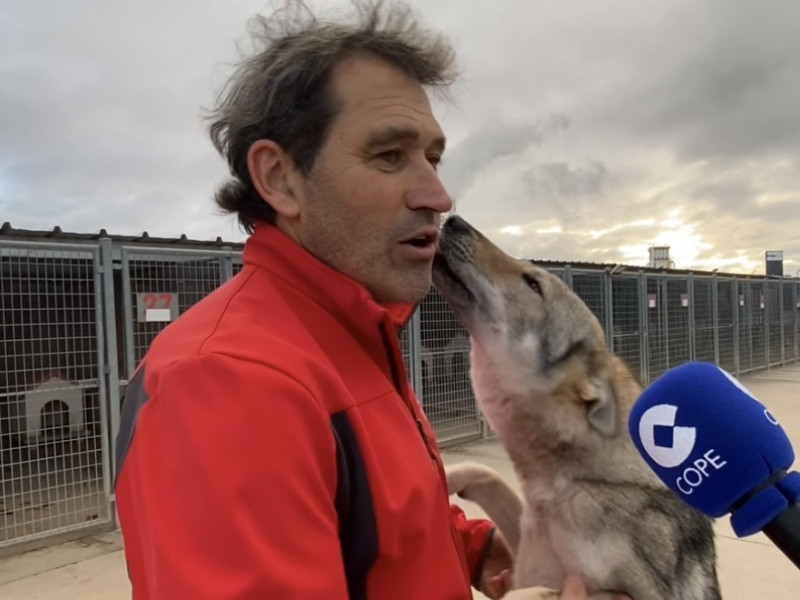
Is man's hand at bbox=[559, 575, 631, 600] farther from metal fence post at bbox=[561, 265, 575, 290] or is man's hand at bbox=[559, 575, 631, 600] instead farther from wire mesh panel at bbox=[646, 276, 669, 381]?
wire mesh panel at bbox=[646, 276, 669, 381]

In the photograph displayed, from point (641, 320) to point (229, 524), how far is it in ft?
34.1

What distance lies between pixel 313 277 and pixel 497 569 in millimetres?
1333

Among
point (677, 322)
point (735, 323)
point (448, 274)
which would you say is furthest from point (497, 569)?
point (735, 323)

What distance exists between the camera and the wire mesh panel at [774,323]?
15.0m

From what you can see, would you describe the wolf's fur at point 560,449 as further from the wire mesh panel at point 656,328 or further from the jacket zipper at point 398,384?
the wire mesh panel at point 656,328

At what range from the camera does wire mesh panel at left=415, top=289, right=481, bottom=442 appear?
729 cm

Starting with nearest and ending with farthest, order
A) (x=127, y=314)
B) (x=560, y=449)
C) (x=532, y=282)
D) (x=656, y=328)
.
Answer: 1. (x=560, y=449)
2. (x=532, y=282)
3. (x=127, y=314)
4. (x=656, y=328)

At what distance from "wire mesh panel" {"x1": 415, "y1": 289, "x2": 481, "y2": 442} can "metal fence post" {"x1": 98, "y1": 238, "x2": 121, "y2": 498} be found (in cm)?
318

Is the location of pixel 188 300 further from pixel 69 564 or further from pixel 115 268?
pixel 69 564

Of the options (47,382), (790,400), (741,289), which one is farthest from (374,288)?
(741,289)

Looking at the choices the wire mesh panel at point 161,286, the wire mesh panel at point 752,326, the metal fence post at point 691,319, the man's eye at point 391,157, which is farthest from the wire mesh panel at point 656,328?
the man's eye at point 391,157

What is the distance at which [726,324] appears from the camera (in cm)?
1308

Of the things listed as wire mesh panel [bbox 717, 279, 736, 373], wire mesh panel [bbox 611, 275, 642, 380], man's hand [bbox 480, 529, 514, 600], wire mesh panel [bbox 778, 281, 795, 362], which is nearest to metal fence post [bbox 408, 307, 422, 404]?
wire mesh panel [bbox 611, 275, 642, 380]

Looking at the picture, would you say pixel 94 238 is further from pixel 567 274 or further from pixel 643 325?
pixel 643 325
